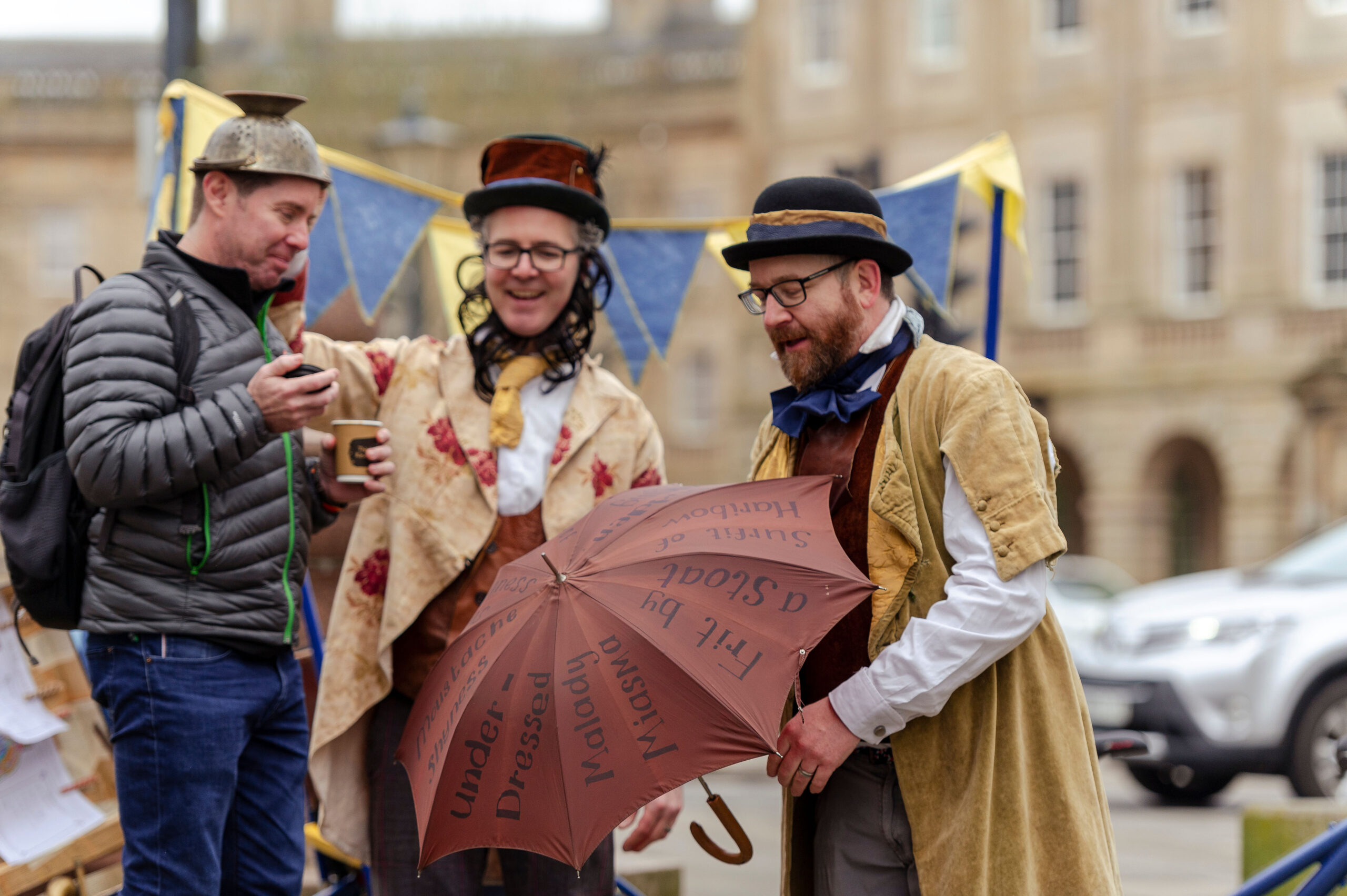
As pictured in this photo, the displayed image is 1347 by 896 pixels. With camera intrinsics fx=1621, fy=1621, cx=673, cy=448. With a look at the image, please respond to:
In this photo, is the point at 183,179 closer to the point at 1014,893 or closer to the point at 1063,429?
the point at 1014,893

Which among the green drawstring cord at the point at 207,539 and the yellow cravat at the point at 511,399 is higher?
the yellow cravat at the point at 511,399

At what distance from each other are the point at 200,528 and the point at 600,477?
3.31 feet

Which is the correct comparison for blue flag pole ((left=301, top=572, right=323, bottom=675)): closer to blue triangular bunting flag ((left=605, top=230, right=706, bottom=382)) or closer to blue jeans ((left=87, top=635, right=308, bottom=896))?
blue jeans ((left=87, top=635, right=308, bottom=896))

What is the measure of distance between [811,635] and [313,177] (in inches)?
57.3

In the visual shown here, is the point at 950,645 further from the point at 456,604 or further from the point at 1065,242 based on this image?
the point at 1065,242

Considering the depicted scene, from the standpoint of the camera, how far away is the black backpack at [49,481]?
122 inches

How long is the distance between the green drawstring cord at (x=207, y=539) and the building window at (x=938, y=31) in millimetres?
27764

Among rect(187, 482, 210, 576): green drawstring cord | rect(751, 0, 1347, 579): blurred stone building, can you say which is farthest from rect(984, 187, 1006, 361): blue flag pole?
rect(751, 0, 1347, 579): blurred stone building

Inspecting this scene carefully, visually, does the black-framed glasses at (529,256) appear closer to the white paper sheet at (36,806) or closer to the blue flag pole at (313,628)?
the blue flag pole at (313,628)

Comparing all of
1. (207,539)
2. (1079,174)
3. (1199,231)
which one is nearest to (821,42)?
(1079,174)

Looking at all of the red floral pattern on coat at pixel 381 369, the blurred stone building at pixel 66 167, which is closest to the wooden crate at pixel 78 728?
the red floral pattern on coat at pixel 381 369

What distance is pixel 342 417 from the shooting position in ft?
12.6

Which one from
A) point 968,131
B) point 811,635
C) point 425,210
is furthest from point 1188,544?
point 811,635

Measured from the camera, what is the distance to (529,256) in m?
3.82
